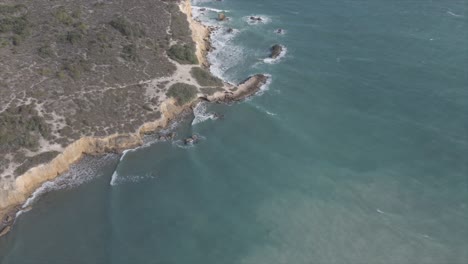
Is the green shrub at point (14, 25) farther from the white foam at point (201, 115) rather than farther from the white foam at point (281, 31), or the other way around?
the white foam at point (281, 31)

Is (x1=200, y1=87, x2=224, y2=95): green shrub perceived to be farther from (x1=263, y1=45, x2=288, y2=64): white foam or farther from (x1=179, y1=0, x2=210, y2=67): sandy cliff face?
(x1=263, y1=45, x2=288, y2=64): white foam

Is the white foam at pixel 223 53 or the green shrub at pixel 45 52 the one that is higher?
the green shrub at pixel 45 52

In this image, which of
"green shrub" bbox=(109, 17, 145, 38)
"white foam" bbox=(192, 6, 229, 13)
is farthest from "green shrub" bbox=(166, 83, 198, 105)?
"white foam" bbox=(192, 6, 229, 13)

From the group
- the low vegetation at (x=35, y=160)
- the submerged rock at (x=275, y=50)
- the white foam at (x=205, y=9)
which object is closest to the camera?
the low vegetation at (x=35, y=160)

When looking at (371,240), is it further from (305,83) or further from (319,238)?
(305,83)

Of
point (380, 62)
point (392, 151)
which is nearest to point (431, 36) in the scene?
point (380, 62)

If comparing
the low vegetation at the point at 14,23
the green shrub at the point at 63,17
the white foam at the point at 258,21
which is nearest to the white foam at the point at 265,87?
the white foam at the point at 258,21
